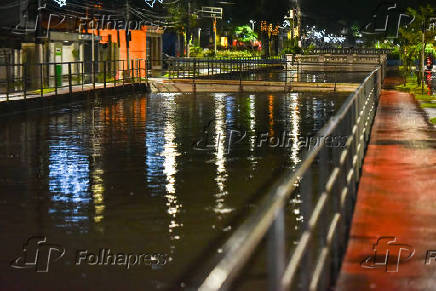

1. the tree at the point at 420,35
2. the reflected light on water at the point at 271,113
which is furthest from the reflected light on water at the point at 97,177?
the tree at the point at 420,35

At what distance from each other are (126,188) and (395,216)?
171 inches

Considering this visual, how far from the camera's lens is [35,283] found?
7.46 m

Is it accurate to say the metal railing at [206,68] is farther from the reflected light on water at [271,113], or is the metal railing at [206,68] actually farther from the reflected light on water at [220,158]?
the reflected light on water at [220,158]

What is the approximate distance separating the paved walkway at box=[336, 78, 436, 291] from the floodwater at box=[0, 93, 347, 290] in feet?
4.64

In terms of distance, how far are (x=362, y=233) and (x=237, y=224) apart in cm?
166

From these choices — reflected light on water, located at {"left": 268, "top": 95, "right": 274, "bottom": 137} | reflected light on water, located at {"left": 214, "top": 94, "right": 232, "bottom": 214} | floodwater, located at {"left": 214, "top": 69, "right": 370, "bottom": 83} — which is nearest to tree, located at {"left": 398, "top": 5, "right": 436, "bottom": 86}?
floodwater, located at {"left": 214, "top": 69, "right": 370, "bottom": 83}

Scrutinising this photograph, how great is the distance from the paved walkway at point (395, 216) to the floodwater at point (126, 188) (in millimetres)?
1416

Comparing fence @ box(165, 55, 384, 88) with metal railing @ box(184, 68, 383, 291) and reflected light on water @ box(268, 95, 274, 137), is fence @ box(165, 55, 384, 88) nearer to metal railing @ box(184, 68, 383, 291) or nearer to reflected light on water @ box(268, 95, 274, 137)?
reflected light on water @ box(268, 95, 274, 137)

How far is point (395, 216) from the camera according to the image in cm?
959

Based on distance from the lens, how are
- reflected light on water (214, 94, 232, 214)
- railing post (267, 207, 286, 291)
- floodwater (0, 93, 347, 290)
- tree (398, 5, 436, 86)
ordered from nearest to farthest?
railing post (267, 207, 286, 291), floodwater (0, 93, 347, 290), reflected light on water (214, 94, 232, 214), tree (398, 5, 436, 86)

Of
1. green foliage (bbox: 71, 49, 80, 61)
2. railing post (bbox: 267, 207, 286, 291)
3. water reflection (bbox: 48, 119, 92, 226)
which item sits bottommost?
water reflection (bbox: 48, 119, 92, 226)

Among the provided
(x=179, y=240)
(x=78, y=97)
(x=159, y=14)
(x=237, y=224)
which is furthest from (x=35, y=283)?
(x=159, y=14)

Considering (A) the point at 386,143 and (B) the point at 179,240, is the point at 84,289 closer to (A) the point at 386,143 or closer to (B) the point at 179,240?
(B) the point at 179,240

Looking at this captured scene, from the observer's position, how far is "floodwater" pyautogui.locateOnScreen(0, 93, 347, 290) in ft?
26.6
